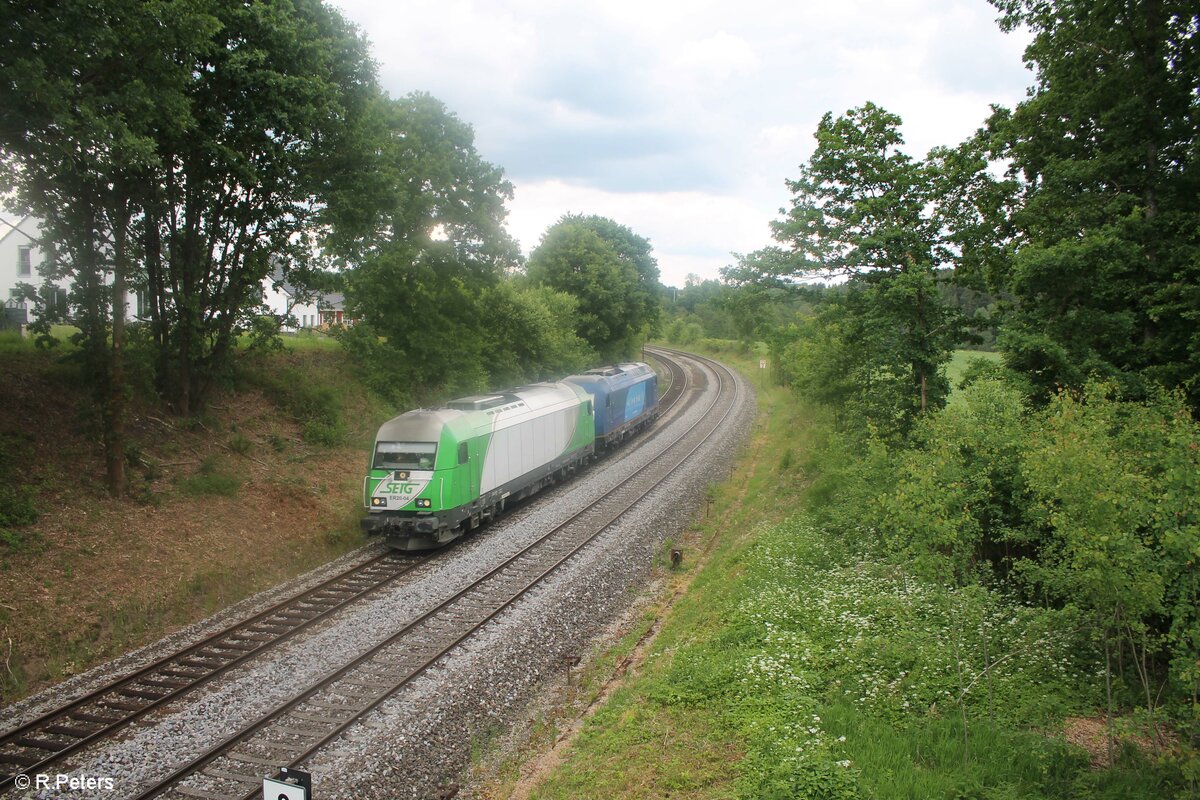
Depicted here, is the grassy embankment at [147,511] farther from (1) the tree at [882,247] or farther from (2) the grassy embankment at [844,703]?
(1) the tree at [882,247]

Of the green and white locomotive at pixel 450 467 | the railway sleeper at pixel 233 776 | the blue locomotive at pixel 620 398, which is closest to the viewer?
the railway sleeper at pixel 233 776

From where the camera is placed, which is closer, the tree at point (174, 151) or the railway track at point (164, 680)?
the railway track at point (164, 680)

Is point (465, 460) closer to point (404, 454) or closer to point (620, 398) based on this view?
point (404, 454)

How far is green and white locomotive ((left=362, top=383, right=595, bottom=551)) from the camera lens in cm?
1670

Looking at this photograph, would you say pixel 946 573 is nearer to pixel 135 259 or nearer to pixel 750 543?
pixel 750 543

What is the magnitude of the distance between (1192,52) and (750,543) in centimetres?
1308

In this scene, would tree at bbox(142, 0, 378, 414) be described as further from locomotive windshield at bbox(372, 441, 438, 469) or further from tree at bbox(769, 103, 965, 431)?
tree at bbox(769, 103, 965, 431)

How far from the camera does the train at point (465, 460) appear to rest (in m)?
16.7

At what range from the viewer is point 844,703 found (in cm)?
944

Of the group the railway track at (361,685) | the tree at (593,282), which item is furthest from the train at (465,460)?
the tree at (593,282)

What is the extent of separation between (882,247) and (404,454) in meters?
11.9

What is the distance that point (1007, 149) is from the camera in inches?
638

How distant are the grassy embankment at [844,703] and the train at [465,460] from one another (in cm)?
581

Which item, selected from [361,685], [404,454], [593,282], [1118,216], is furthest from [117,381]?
[593,282]
